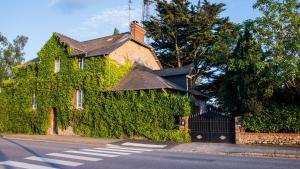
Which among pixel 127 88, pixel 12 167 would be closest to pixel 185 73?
pixel 127 88

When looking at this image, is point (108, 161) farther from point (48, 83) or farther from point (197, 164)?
point (48, 83)

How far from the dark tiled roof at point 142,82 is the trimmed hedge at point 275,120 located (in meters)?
6.27

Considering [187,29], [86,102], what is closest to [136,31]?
[187,29]

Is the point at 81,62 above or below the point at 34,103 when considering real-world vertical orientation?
above

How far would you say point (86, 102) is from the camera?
24359mm

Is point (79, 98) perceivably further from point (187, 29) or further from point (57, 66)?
point (187, 29)

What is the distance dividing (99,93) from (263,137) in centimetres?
1268

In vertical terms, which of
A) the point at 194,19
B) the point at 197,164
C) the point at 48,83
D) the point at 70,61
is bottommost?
the point at 197,164

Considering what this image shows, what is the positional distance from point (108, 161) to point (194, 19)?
950 inches

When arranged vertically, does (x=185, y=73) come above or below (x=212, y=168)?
above

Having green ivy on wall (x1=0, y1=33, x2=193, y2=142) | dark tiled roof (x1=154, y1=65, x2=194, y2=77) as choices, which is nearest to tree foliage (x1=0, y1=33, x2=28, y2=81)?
green ivy on wall (x1=0, y1=33, x2=193, y2=142)

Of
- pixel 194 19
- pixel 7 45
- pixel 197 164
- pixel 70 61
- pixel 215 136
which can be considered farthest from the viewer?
pixel 7 45

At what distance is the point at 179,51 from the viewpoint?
33.9 m

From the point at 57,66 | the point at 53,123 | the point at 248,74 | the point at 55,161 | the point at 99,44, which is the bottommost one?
the point at 55,161
